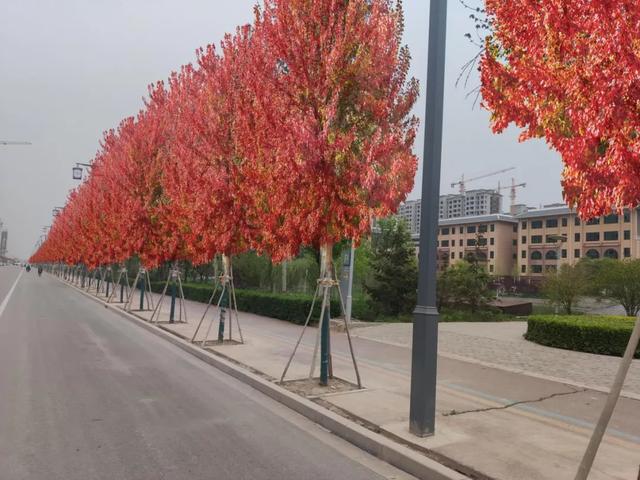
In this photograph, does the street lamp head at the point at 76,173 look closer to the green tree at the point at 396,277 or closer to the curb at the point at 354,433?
the green tree at the point at 396,277

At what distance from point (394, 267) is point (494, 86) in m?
17.2

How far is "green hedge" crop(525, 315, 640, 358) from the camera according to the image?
39.2ft

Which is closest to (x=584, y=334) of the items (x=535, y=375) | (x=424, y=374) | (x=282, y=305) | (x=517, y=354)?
(x=517, y=354)

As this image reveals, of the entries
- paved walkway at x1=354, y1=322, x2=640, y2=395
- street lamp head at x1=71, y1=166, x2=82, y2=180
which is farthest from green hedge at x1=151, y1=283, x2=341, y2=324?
street lamp head at x1=71, y1=166, x2=82, y2=180

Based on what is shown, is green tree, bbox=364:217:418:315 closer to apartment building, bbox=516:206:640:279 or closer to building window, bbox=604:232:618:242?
apartment building, bbox=516:206:640:279

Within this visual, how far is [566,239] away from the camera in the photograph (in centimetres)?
8969

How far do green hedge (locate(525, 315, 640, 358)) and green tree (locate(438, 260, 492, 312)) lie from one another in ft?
32.2

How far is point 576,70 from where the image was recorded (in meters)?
4.04

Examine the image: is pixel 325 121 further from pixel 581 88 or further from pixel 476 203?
pixel 476 203

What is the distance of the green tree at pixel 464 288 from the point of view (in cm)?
2392

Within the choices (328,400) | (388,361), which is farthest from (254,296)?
(328,400)

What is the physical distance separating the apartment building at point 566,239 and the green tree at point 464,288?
61085mm

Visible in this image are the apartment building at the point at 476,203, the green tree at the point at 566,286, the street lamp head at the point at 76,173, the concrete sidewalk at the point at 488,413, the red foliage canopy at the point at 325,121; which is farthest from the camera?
the apartment building at the point at 476,203

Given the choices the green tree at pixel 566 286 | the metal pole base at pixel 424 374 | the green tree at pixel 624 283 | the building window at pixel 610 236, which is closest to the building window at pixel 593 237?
the building window at pixel 610 236
